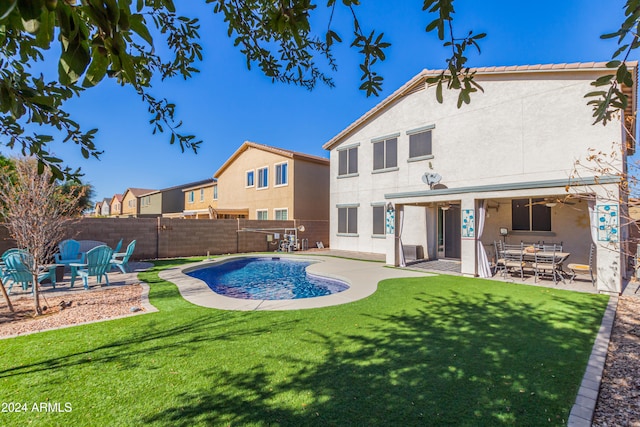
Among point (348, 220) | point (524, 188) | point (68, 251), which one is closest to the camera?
point (524, 188)

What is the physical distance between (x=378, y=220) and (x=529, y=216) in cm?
795

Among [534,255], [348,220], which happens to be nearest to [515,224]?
[534,255]

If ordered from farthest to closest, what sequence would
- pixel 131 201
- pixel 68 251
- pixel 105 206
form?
1. pixel 105 206
2. pixel 131 201
3. pixel 68 251

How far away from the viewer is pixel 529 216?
1345 centimetres

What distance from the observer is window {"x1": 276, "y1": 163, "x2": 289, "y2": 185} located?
24.4m

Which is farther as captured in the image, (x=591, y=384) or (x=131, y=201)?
(x=131, y=201)

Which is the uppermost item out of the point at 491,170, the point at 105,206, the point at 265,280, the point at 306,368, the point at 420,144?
the point at 420,144

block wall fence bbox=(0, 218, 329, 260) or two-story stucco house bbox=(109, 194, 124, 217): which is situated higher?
two-story stucco house bbox=(109, 194, 124, 217)

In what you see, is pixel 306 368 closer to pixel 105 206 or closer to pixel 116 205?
pixel 116 205

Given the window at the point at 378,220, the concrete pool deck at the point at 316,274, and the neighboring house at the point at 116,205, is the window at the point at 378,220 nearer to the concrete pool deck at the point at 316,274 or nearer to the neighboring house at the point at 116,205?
the concrete pool deck at the point at 316,274

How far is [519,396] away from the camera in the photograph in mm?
3670

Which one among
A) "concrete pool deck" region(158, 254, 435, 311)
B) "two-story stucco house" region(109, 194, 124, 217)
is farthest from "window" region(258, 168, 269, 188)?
"two-story stucco house" region(109, 194, 124, 217)

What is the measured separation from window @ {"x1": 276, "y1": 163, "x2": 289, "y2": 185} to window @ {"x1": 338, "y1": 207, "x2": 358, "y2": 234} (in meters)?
5.62

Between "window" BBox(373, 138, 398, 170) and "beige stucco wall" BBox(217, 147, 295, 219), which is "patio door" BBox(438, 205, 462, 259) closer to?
"window" BBox(373, 138, 398, 170)
